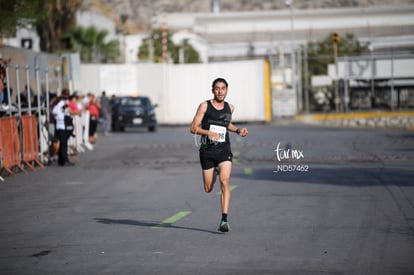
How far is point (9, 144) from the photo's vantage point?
2147 centimetres

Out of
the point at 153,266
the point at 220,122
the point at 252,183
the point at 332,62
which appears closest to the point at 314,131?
the point at 332,62

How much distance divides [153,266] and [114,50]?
61.0 m

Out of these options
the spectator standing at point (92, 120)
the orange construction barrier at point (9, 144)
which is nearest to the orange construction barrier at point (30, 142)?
the orange construction barrier at point (9, 144)

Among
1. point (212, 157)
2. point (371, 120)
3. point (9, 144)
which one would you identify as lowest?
point (371, 120)

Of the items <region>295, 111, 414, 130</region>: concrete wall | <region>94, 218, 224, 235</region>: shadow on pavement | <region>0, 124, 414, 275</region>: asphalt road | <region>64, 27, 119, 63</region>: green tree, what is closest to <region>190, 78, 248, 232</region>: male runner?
<region>0, 124, 414, 275</region>: asphalt road

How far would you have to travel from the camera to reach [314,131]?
37531 mm

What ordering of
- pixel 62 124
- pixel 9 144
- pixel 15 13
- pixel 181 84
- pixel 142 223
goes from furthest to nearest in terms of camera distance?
pixel 181 84 → pixel 15 13 → pixel 62 124 → pixel 9 144 → pixel 142 223

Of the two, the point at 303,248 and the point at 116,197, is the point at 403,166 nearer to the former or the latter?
the point at 116,197

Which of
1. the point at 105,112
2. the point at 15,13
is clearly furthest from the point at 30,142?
the point at 105,112

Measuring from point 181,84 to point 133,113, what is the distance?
22.7 ft

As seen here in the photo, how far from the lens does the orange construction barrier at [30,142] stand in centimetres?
2299

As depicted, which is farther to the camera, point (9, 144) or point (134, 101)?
point (134, 101)

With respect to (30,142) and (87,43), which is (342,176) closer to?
(30,142)

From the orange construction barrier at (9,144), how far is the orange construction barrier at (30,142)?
802mm
